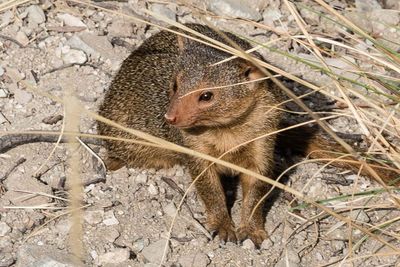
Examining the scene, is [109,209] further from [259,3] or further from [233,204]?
[259,3]

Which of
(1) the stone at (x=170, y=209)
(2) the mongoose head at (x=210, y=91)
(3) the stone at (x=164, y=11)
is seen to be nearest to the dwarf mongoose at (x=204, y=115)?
(2) the mongoose head at (x=210, y=91)

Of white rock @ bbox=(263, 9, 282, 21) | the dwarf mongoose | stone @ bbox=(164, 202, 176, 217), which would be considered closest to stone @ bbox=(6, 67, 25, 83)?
the dwarf mongoose

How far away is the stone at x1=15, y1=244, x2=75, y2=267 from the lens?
294cm

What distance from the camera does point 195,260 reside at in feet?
10.2

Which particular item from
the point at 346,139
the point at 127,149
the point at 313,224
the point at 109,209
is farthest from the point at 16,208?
the point at 346,139

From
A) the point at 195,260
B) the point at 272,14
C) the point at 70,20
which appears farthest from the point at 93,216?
the point at 272,14

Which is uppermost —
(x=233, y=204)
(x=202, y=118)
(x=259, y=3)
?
(x=202, y=118)

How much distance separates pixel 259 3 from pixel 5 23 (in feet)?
4.32

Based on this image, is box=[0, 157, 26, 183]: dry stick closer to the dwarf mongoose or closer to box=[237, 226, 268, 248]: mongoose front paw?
the dwarf mongoose

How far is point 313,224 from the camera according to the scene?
10.8 feet

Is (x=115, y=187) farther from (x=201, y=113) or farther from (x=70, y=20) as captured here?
(x=70, y=20)

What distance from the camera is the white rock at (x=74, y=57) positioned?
3.97m

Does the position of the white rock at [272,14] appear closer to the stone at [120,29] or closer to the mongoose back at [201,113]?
the stone at [120,29]

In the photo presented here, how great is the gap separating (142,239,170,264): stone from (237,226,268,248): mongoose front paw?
0.32 metres
